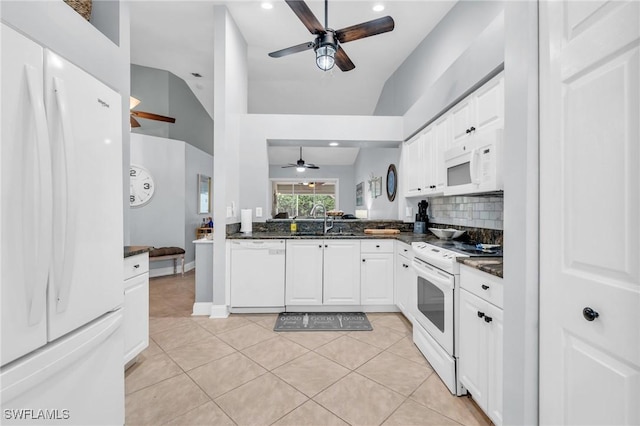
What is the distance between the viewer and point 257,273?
115 inches

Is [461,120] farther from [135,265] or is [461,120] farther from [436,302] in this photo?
[135,265]

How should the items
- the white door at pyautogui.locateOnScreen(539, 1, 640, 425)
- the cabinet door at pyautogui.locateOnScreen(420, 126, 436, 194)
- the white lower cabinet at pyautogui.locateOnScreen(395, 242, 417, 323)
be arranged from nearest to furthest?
1. the white door at pyautogui.locateOnScreen(539, 1, 640, 425)
2. the white lower cabinet at pyautogui.locateOnScreen(395, 242, 417, 323)
3. the cabinet door at pyautogui.locateOnScreen(420, 126, 436, 194)

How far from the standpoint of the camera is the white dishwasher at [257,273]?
2910 mm

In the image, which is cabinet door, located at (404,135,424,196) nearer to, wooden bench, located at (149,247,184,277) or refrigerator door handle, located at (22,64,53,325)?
refrigerator door handle, located at (22,64,53,325)

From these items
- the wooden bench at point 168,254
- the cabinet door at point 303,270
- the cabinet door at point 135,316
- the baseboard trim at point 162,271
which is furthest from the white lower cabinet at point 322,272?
the baseboard trim at point 162,271

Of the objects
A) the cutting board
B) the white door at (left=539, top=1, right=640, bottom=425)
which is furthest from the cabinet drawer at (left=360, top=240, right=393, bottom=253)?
the white door at (left=539, top=1, right=640, bottom=425)

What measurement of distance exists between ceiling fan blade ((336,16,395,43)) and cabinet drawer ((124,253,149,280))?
2.52m

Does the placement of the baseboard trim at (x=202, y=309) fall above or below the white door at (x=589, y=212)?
below

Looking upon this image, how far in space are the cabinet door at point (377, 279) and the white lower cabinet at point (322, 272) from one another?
8cm

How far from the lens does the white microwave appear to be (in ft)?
5.46

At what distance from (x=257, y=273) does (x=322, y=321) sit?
2.86ft

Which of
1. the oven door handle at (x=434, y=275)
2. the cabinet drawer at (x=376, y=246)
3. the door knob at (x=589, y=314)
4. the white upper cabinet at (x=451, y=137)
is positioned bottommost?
the oven door handle at (x=434, y=275)

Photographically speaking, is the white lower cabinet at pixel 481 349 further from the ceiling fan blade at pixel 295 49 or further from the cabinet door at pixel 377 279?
the ceiling fan blade at pixel 295 49

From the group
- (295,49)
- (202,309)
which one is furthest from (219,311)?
(295,49)
